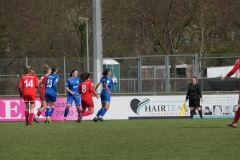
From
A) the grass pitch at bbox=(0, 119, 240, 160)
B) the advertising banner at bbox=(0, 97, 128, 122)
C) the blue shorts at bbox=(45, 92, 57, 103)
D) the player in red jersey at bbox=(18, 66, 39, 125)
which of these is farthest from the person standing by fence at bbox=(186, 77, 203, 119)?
the grass pitch at bbox=(0, 119, 240, 160)

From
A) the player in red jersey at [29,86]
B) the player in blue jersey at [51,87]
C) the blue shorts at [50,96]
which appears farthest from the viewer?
the blue shorts at [50,96]

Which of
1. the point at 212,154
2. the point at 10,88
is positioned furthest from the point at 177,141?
the point at 10,88

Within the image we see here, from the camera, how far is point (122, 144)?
11.7m

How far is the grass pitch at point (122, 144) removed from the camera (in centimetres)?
1004

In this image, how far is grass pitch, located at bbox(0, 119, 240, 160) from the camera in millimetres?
10039

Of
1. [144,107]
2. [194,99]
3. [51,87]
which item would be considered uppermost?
[51,87]

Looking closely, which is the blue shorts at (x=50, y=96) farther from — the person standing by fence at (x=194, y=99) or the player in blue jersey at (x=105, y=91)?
the person standing by fence at (x=194, y=99)

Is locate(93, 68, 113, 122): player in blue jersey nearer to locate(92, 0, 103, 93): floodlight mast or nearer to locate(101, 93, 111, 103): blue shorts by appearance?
locate(101, 93, 111, 103): blue shorts

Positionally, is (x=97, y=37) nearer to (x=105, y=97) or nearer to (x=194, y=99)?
(x=194, y=99)

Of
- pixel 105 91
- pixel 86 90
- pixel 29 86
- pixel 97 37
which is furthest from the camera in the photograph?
pixel 97 37

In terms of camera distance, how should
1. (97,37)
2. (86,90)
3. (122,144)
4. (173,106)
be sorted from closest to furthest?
1. (122,144)
2. (86,90)
3. (173,106)
4. (97,37)

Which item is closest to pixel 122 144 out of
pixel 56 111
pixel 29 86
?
pixel 29 86

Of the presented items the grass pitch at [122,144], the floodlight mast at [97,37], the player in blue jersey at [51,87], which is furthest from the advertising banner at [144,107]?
the grass pitch at [122,144]

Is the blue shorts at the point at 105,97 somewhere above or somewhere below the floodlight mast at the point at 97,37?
below
